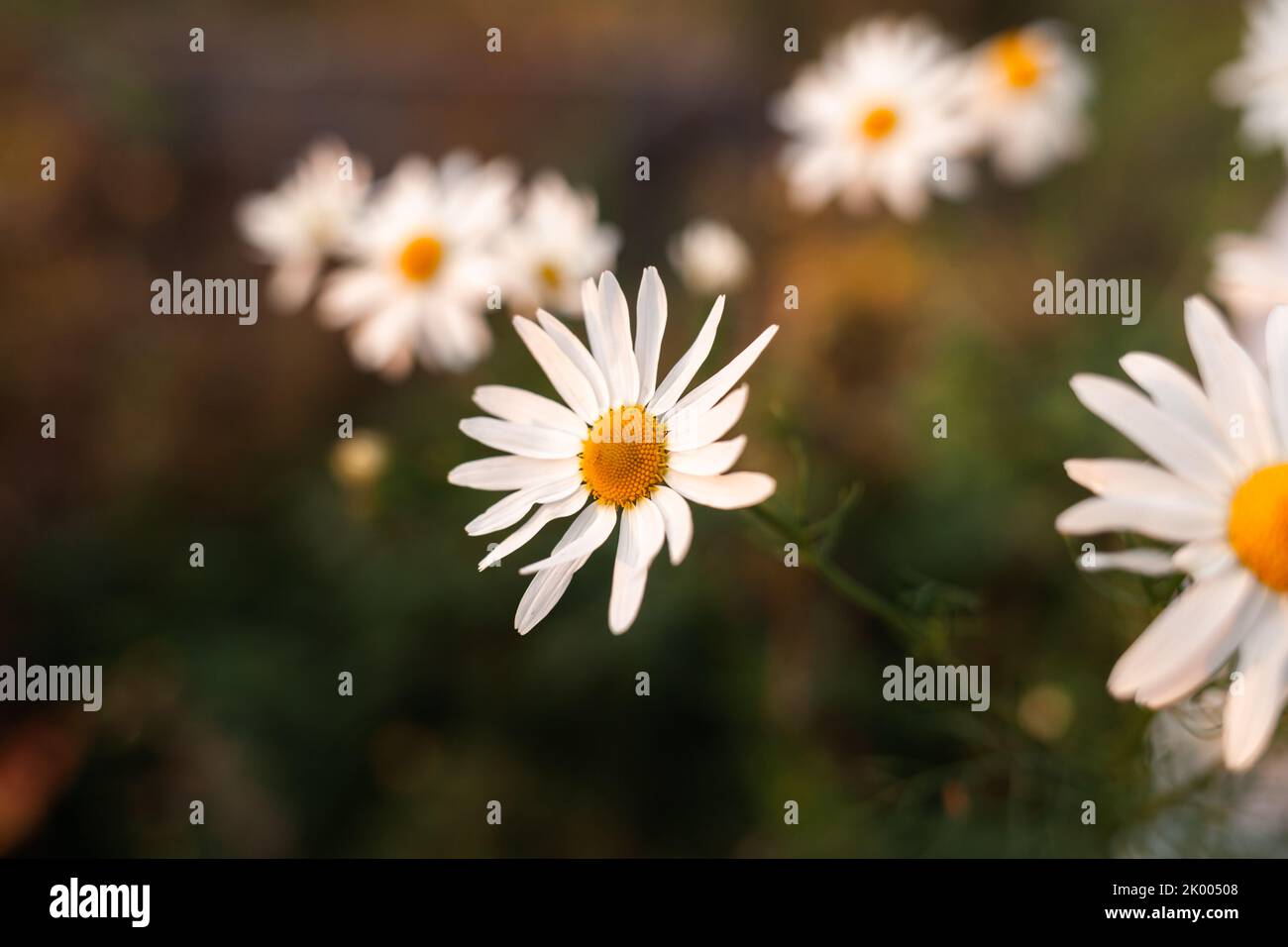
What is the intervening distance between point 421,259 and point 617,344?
1.30 meters

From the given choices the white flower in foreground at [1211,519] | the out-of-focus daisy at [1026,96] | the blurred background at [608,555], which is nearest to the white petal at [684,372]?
the white flower in foreground at [1211,519]

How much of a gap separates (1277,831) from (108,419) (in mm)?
4518

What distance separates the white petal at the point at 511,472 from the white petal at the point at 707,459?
0.66 feet

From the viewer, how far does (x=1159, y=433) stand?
136 centimetres

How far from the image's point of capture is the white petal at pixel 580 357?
1.59 metres

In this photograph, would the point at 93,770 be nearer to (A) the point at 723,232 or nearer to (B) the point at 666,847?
(B) the point at 666,847

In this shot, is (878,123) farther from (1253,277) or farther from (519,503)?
(519,503)

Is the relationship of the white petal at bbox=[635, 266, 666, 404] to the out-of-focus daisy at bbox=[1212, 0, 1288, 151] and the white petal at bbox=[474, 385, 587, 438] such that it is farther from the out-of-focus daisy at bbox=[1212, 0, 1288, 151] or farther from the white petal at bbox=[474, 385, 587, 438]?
the out-of-focus daisy at bbox=[1212, 0, 1288, 151]

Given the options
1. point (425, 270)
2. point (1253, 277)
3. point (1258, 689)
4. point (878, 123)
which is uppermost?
point (878, 123)

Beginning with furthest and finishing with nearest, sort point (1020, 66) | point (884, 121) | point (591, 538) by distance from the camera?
point (1020, 66), point (884, 121), point (591, 538)

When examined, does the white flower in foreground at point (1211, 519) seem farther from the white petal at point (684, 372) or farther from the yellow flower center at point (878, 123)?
the yellow flower center at point (878, 123)

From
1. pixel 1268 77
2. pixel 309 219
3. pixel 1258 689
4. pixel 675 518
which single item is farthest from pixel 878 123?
pixel 1258 689

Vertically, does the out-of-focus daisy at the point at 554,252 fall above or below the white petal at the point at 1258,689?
above
